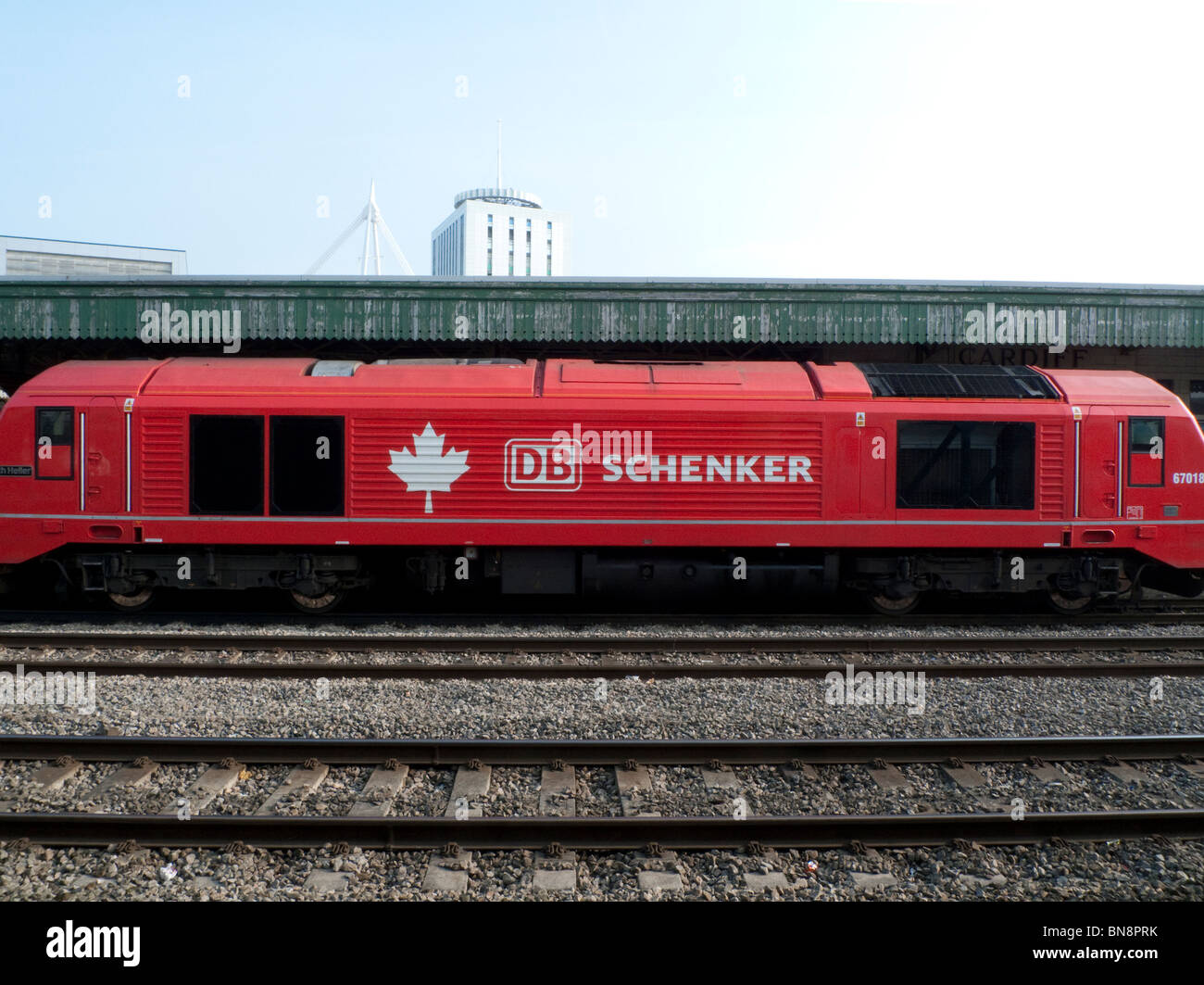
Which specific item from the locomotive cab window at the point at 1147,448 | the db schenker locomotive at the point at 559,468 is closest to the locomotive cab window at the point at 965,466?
the db schenker locomotive at the point at 559,468

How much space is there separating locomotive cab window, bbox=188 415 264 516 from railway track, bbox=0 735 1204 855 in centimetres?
466

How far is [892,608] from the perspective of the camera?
11.4 meters

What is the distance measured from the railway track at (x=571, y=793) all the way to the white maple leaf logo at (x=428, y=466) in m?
4.86

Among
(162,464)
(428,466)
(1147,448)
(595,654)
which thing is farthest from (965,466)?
(162,464)

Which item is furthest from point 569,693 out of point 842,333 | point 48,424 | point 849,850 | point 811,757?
point 842,333

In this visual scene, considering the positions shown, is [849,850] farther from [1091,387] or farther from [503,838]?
[1091,387]

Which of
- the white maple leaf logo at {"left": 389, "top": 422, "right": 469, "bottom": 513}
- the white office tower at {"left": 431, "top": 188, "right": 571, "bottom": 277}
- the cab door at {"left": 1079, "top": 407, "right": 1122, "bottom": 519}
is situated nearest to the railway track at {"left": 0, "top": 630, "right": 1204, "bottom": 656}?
the cab door at {"left": 1079, "top": 407, "right": 1122, "bottom": 519}

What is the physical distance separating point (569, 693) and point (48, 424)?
8186 millimetres

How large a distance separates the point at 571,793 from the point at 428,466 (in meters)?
5.90

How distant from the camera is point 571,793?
5.90 m

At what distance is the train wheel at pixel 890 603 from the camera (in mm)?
11336

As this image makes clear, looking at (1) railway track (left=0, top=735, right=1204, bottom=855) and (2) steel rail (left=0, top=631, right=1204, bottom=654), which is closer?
(1) railway track (left=0, top=735, right=1204, bottom=855)

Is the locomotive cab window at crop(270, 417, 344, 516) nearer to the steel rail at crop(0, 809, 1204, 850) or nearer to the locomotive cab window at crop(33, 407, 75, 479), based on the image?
the locomotive cab window at crop(33, 407, 75, 479)

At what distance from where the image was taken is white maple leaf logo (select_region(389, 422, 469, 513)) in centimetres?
1077
